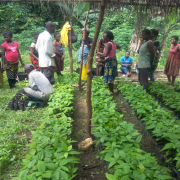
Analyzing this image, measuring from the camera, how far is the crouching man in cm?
401

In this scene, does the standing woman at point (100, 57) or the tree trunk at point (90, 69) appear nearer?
the tree trunk at point (90, 69)

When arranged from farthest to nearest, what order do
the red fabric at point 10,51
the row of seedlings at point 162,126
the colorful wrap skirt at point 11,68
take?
the colorful wrap skirt at point 11,68, the red fabric at point 10,51, the row of seedlings at point 162,126

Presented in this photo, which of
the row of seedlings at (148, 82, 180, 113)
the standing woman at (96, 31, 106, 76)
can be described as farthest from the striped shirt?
the row of seedlings at (148, 82, 180, 113)

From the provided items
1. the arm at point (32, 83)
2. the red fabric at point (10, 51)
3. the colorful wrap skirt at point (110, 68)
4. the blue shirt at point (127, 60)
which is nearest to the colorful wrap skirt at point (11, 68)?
the red fabric at point (10, 51)

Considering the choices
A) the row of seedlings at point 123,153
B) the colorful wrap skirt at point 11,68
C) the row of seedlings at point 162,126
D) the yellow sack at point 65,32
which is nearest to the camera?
the row of seedlings at point 123,153

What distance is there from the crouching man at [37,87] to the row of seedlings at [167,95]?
8.61 feet

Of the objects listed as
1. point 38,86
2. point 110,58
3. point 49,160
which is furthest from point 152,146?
point 38,86

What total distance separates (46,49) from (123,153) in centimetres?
367

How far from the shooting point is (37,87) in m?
4.11

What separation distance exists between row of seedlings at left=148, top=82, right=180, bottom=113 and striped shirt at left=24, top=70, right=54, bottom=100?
8.67 feet

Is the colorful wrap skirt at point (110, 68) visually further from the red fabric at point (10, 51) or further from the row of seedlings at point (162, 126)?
the red fabric at point (10, 51)

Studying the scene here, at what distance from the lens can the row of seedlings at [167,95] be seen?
350cm

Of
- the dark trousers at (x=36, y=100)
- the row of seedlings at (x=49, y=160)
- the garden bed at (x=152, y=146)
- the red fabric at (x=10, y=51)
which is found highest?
the red fabric at (x=10, y=51)

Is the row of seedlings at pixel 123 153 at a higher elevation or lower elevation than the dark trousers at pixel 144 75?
lower
